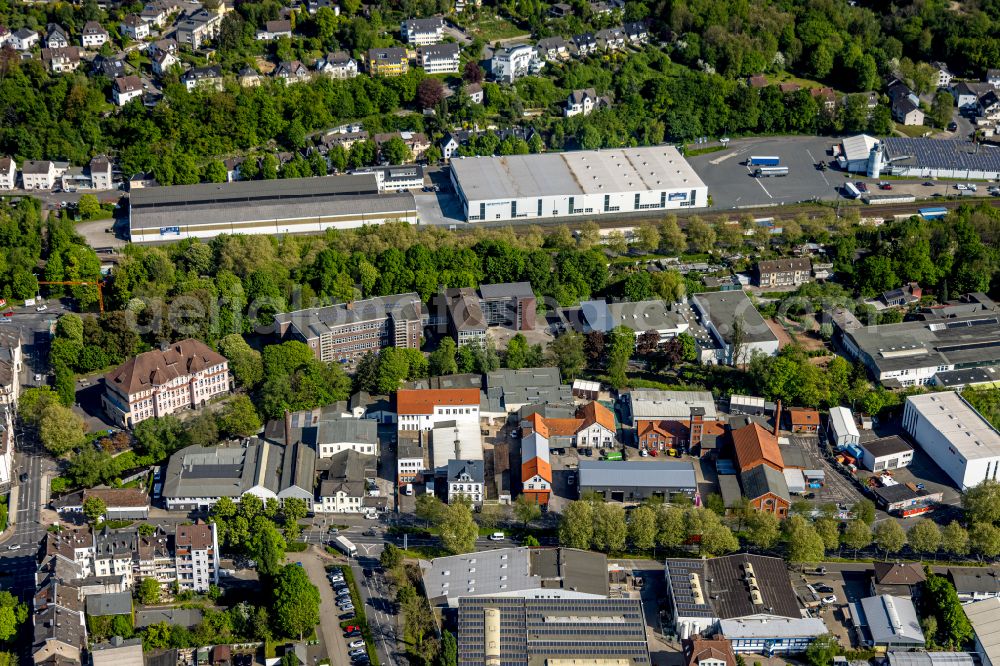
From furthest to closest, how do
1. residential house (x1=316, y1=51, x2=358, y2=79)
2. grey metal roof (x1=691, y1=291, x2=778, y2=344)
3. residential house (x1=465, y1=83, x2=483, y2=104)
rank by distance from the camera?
residential house (x1=316, y1=51, x2=358, y2=79), residential house (x1=465, y1=83, x2=483, y2=104), grey metal roof (x1=691, y1=291, x2=778, y2=344)

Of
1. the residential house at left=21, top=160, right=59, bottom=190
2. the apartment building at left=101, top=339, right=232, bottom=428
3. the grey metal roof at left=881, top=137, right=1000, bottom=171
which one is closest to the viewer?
the apartment building at left=101, top=339, right=232, bottom=428

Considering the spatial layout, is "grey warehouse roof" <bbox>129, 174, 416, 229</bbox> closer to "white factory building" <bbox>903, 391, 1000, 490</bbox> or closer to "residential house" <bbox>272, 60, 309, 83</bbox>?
"residential house" <bbox>272, 60, 309, 83</bbox>

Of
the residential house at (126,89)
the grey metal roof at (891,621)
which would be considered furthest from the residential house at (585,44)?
the grey metal roof at (891,621)

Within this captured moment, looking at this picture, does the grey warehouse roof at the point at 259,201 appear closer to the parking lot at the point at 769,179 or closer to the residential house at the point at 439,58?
the residential house at the point at 439,58

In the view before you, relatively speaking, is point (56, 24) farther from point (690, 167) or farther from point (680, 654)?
point (680, 654)

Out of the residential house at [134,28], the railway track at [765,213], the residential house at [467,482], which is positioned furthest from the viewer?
the residential house at [134,28]

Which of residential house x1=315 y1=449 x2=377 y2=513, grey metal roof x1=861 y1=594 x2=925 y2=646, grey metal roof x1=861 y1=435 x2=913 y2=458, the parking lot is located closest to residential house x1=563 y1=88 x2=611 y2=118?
the parking lot

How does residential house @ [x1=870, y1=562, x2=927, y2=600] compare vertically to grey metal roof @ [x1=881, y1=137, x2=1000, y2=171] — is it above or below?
below
